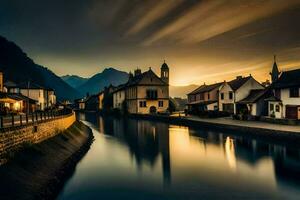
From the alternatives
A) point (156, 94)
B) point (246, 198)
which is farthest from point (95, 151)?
point (156, 94)

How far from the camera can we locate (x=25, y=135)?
1667 cm

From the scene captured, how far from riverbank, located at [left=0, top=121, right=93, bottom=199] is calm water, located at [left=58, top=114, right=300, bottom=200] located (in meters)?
0.89

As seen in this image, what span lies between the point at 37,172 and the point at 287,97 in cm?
3847

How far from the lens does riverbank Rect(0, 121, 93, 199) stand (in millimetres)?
11648

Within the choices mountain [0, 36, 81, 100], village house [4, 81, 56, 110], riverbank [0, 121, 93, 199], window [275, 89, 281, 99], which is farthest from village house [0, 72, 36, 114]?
mountain [0, 36, 81, 100]

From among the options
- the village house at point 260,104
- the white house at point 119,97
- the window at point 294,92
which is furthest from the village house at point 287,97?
the white house at point 119,97

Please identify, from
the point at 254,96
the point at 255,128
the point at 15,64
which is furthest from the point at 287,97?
the point at 15,64

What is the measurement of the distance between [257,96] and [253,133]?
1927 centimetres

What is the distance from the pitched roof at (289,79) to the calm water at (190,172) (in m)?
14.4

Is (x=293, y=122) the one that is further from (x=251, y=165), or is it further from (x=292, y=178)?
(x=292, y=178)

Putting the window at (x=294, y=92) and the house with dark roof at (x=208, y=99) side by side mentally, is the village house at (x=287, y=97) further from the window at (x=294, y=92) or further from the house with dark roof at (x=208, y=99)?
the house with dark roof at (x=208, y=99)

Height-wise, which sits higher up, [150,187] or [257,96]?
[257,96]

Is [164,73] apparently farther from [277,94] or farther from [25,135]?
[25,135]

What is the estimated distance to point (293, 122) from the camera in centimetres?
3397
